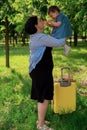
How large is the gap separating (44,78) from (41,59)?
32cm

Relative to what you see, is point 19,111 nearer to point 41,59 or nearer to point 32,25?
point 41,59

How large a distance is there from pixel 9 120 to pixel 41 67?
1.49 m

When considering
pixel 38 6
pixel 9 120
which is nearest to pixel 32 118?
pixel 9 120

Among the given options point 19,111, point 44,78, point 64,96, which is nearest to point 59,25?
point 44,78

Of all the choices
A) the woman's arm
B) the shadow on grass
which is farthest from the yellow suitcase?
the woman's arm

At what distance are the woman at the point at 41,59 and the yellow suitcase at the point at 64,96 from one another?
61cm

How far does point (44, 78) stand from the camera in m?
6.32

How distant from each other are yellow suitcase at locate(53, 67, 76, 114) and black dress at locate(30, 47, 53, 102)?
0.59 metres

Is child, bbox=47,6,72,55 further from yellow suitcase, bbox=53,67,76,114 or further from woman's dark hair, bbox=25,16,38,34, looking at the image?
yellow suitcase, bbox=53,67,76,114

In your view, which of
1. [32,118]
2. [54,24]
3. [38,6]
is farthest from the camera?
[38,6]

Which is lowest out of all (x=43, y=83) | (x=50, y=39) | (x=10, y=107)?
(x=10, y=107)

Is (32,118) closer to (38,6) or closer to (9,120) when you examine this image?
(9,120)

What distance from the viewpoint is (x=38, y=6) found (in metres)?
13.4

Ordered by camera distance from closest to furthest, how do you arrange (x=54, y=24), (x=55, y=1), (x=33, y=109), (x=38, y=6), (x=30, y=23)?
(x=30, y=23), (x=54, y=24), (x=33, y=109), (x=38, y=6), (x=55, y=1)
